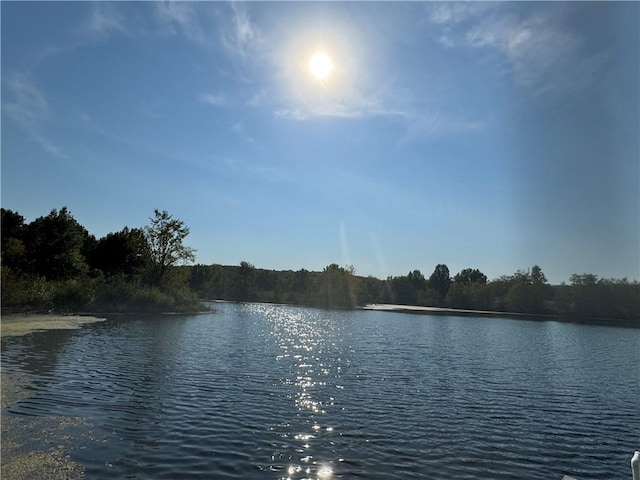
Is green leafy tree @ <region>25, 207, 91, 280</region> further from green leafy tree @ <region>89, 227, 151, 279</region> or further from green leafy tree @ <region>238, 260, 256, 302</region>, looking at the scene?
green leafy tree @ <region>238, 260, 256, 302</region>

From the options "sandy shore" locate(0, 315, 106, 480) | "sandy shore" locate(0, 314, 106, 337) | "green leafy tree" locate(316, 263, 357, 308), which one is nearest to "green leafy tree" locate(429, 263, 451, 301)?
"green leafy tree" locate(316, 263, 357, 308)

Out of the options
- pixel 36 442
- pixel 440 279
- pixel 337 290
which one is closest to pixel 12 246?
pixel 36 442

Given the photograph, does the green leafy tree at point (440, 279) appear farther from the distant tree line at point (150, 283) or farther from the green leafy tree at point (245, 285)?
the green leafy tree at point (245, 285)

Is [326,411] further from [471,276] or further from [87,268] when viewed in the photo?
[471,276]

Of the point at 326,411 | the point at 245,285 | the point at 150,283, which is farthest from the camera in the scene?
the point at 245,285

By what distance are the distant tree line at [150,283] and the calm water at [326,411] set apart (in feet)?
93.8

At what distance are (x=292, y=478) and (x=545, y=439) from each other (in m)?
8.28

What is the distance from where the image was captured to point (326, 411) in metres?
14.9

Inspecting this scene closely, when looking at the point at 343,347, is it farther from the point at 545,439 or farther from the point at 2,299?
the point at 2,299

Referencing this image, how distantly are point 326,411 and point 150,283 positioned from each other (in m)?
63.4

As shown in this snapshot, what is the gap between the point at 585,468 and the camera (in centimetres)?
1088

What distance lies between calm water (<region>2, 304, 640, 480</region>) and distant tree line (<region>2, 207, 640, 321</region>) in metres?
28.6

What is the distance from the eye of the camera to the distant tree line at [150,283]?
2016 inches

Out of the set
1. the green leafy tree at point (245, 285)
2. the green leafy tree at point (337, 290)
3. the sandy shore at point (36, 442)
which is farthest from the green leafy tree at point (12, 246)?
the green leafy tree at point (245, 285)
